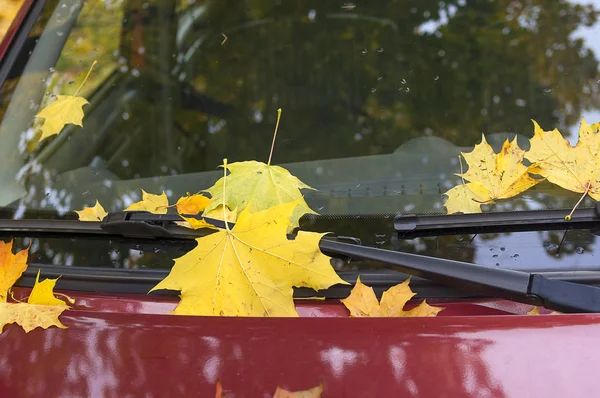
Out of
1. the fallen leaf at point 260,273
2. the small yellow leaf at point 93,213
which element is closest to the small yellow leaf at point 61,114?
the small yellow leaf at point 93,213

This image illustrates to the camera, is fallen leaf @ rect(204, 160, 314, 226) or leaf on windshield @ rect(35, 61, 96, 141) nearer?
fallen leaf @ rect(204, 160, 314, 226)

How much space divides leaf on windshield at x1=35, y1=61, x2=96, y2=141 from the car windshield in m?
0.02

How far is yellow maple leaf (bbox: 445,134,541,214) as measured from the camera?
57.5 inches

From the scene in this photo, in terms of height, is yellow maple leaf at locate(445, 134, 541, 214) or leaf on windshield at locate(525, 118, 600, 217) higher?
leaf on windshield at locate(525, 118, 600, 217)

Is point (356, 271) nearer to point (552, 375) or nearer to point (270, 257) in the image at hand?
point (270, 257)

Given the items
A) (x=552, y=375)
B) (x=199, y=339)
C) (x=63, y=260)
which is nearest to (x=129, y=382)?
A: (x=199, y=339)

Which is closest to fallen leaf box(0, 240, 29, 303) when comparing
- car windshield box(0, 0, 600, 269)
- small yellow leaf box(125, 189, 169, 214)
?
car windshield box(0, 0, 600, 269)

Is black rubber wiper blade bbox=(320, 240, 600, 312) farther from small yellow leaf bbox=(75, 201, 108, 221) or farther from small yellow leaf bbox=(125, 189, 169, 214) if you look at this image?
small yellow leaf bbox=(75, 201, 108, 221)

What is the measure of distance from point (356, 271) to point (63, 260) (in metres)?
0.67

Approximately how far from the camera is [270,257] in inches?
50.2

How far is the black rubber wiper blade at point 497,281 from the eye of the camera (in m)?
1.16

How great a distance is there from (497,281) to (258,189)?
1.88 ft

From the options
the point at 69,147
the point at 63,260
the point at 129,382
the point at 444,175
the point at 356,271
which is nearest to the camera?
the point at 129,382

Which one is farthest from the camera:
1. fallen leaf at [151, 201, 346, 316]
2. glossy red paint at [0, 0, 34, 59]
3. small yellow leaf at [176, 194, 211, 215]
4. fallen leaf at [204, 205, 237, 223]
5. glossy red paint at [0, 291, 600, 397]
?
glossy red paint at [0, 0, 34, 59]
